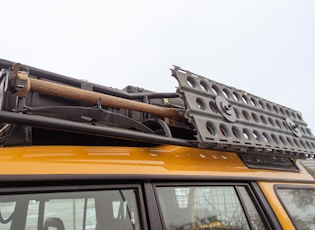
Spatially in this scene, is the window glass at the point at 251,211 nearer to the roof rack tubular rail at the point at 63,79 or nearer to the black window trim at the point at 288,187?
the black window trim at the point at 288,187

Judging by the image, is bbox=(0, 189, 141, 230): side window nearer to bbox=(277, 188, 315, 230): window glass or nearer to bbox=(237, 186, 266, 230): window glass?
bbox=(237, 186, 266, 230): window glass

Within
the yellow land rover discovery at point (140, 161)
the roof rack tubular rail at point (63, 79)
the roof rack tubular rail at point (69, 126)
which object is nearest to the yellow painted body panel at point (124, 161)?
the yellow land rover discovery at point (140, 161)

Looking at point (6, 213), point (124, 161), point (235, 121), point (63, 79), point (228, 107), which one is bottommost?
point (6, 213)

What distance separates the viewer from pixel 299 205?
2137 millimetres

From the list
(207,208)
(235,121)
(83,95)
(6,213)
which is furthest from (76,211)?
(235,121)

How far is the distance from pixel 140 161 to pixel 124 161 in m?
0.10

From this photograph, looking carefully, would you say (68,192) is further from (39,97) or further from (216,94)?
(216,94)

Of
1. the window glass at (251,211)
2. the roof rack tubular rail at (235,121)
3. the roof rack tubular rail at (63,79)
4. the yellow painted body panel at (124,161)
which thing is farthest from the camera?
the roof rack tubular rail at (235,121)

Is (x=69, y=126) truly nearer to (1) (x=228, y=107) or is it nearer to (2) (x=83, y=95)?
(2) (x=83, y=95)

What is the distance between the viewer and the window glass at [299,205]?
1988mm

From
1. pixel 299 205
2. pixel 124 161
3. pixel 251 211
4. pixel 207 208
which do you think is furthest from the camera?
pixel 299 205

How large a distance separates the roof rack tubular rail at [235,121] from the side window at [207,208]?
305mm

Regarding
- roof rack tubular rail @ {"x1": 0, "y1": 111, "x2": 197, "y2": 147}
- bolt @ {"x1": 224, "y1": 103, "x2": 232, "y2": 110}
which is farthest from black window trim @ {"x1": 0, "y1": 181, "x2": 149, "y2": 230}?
bolt @ {"x1": 224, "y1": 103, "x2": 232, "y2": 110}

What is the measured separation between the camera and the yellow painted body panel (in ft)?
3.85
